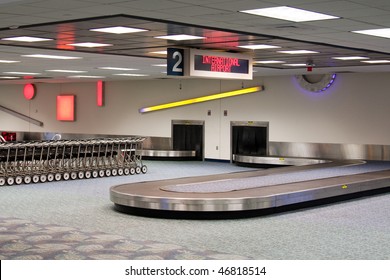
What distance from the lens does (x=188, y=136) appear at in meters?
26.1

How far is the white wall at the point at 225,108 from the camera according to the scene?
2152 cm

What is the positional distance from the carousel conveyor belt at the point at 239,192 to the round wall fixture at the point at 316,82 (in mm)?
6181

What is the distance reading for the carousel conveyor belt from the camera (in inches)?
469

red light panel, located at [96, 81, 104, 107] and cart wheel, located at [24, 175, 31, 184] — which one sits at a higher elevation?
red light panel, located at [96, 81, 104, 107]

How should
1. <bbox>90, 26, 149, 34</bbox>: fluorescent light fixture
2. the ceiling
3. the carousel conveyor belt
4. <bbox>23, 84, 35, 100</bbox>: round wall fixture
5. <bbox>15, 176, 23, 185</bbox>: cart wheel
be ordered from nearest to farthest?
the ceiling
<bbox>90, 26, 149, 34</bbox>: fluorescent light fixture
the carousel conveyor belt
<bbox>15, 176, 23, 185</bbox>: cart wheel
<bbox>23, 84, 35, 100</bbox>: round wall fixture


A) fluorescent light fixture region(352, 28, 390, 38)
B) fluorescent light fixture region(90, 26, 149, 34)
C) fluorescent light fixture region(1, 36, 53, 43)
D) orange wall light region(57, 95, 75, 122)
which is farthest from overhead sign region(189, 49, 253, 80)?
orange wall light region(57, 95, 75, 122)

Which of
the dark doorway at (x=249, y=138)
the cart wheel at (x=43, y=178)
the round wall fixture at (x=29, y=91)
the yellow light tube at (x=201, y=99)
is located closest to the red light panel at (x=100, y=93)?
the yellow light tube at (x=201, y=99)

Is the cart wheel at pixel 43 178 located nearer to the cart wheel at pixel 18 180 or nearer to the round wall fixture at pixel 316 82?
the cart wheel at pixel 18 180

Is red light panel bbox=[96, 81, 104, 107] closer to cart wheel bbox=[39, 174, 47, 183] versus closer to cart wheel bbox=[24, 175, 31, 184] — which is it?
cart wheel bbox=[39, 174, 47, 183]

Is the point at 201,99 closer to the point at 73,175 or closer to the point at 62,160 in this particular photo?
the point at 62,160

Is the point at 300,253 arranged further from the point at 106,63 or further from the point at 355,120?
the point at 355,120

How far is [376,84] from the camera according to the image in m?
21.2

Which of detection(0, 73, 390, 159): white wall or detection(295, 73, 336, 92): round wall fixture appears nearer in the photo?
detection(0, 73, 390, 159): white wall

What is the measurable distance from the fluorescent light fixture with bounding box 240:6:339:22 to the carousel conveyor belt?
3845mm
